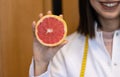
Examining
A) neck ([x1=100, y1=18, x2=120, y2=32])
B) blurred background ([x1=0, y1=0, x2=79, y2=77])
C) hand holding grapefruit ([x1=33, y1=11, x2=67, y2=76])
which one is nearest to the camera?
hand holding grapefruit ([x1=33, y1=11, x2=67, y2=76])

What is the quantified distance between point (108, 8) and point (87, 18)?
13 centimetres

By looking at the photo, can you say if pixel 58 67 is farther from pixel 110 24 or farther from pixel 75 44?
Answer: pixel 110 24

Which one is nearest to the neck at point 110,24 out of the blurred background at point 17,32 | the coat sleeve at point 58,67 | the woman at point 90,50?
the woman at point 90,50

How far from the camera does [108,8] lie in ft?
3.51

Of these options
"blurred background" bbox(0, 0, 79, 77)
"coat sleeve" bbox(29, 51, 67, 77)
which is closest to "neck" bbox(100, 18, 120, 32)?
"coat sleeve" bbox(29, 51, 67, 77)

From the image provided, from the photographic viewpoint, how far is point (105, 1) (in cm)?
107

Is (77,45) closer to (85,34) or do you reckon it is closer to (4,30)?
(85,34)

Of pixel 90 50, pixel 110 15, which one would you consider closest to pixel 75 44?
pixel 90 50

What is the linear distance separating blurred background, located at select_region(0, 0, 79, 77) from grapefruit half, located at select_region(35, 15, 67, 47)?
0.91ft

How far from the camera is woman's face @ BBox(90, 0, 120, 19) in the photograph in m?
1.06

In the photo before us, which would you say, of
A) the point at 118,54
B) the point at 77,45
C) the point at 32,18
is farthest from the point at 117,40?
the point at 32,18

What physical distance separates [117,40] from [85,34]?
0.43ft

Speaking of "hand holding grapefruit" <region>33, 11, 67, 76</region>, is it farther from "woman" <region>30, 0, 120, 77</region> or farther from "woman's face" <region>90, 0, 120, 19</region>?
"woman's face" <region>90, 0, 120, 19</region>

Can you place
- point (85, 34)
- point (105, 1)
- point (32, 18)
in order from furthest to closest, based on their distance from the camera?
1. point (32, 18)
2. point (85, 34)
3. point (105, 1)
